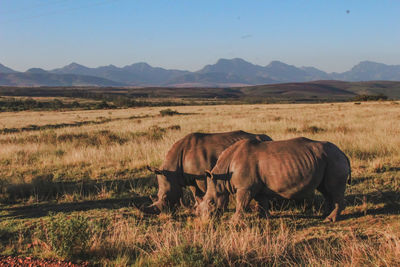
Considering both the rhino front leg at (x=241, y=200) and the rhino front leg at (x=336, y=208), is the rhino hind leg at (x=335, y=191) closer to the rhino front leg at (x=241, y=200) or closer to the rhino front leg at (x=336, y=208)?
the rhino front leg at (x=336, y=208)

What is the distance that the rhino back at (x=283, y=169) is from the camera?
17.6 feet

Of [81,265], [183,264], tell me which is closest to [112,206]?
[81,265]

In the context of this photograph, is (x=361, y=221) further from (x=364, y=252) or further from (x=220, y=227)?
(x=220, y=227)

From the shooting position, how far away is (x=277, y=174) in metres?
5.39

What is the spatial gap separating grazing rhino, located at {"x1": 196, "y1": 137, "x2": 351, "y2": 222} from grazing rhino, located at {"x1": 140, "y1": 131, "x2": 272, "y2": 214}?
0.67m

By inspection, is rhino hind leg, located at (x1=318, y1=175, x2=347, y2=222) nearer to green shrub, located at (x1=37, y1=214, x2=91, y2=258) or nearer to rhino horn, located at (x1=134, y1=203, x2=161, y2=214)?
rhino horn, located at (x1=134, y1=203, x2=161, y2=214)

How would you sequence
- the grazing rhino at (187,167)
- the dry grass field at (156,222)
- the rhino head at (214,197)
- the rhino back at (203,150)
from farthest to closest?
the rhino back at (203,150) < the grazing rhino at (187,167) < the rhino head at (214,197) < the dry grass field at (156,222)

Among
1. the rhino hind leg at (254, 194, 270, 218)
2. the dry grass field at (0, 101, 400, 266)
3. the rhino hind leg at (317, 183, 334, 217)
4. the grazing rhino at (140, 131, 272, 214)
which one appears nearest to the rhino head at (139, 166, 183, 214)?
the grazing rhino at (140, 131, 272, 214)

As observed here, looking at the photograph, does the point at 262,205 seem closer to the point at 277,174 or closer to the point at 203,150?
the point at 277,174

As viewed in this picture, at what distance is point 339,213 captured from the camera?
5758 mm

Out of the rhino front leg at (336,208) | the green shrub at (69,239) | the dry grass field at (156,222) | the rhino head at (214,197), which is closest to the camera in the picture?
the dry grass field at (156,222)

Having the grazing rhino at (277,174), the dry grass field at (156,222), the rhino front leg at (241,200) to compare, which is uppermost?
the grazing rhino at (277,174)

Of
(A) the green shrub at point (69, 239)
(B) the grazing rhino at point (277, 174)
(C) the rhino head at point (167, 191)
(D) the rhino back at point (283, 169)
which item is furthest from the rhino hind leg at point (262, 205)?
(A) the green shrub at point (69, 239)

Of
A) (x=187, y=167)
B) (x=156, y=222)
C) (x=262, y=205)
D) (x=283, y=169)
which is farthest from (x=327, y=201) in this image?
(x=156, y=222)
